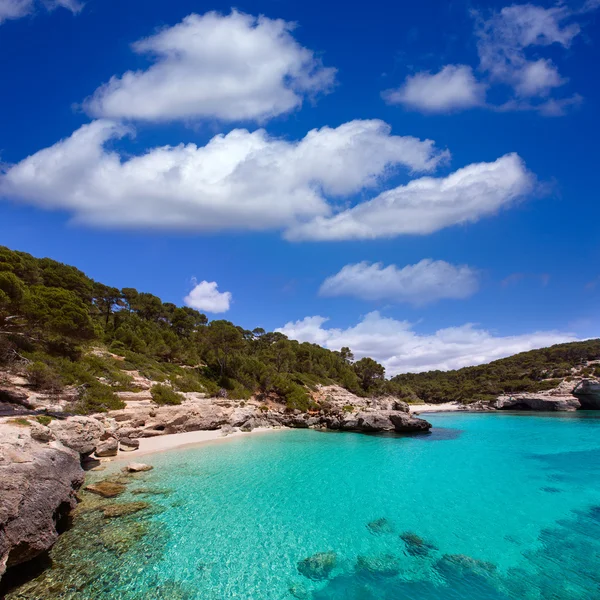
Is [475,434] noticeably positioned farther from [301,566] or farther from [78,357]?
[78,357]

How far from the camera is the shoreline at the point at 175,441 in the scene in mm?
27066

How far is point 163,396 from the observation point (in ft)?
127

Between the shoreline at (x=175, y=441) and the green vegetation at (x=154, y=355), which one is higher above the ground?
the green vegetation at (x=154, y=355)

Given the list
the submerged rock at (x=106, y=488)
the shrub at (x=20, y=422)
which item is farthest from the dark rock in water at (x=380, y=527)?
the shrub at (x=20, y=422)

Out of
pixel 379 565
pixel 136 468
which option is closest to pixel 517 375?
pixel 379 565

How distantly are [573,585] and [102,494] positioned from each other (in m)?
20.2

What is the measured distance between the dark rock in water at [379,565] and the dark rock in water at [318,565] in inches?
37.5

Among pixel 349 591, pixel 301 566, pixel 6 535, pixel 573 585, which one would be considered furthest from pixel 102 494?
pixel 573 585

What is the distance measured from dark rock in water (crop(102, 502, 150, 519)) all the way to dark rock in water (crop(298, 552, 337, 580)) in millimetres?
8596

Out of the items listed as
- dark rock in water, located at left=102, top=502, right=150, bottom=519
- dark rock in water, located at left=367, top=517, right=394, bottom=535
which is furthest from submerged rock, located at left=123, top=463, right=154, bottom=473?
dark rock in water, located at left=367, top=517, right=394, bottom=535

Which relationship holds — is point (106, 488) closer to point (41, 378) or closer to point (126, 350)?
point (41, 378)

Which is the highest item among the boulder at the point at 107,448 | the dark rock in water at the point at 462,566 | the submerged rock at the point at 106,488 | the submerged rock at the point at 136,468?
the boulder at the point at 107,448

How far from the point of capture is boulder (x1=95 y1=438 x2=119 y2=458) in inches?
977

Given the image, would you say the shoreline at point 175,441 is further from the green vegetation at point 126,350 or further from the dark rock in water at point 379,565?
the dark rock in water at point 379,565
